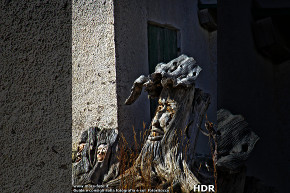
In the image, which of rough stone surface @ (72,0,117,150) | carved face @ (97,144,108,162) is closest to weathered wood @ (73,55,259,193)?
carved face @ (97,144,108,162)

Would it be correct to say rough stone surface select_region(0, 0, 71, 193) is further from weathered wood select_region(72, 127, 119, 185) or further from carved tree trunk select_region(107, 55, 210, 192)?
weathered wood select_region(72, 127, 119, 185)

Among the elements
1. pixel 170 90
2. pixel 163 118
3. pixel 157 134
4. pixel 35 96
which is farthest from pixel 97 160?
pixel 35 96

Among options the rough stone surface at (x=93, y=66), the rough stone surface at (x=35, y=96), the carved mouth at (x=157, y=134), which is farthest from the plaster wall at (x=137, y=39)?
the rough stone surface at (x=35, y=96)

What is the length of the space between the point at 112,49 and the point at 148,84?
3.71 ft

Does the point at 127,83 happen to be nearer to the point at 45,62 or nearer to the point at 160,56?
the point at 160,56

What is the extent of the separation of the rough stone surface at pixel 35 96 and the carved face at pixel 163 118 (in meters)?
2.23

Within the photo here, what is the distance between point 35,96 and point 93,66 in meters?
3.42

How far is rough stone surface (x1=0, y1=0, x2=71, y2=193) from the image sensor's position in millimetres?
802

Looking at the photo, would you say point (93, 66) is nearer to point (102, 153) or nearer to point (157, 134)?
point (102, 153)

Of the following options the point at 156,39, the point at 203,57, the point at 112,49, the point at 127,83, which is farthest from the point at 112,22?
the point at 203,57

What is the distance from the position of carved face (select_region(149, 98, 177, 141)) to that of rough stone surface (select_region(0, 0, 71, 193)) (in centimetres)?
223

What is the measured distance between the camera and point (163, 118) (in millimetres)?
3088

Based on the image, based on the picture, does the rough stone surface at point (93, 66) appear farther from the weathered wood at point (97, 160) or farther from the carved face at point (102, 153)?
the carved face at point (102, 153)

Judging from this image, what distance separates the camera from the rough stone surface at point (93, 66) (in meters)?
4.04
